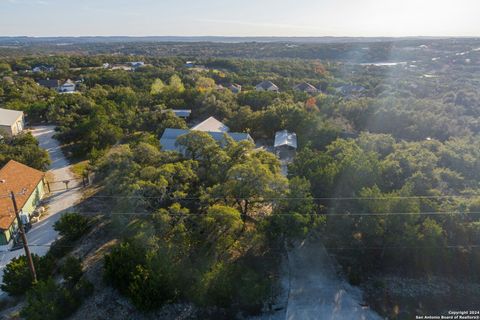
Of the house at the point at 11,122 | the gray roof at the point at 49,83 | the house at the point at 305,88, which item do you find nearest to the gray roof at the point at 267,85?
the house at the point at 305,88

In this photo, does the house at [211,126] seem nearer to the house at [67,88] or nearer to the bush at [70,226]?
the bush at [70,226]

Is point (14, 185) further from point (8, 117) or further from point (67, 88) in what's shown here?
point (67, 88)

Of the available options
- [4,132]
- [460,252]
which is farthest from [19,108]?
[460,252]

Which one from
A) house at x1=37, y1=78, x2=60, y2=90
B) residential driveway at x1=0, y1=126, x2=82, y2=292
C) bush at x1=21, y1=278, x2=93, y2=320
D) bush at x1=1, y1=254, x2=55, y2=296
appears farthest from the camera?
house at x1=37, y1=78, x2=60, y2=90

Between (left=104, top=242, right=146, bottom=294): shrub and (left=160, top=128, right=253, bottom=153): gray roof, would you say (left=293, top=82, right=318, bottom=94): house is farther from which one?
(left=104, top=242, right=146, bottom=294): shrub

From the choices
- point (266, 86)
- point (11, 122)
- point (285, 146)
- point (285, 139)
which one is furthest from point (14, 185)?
point (266, 86)

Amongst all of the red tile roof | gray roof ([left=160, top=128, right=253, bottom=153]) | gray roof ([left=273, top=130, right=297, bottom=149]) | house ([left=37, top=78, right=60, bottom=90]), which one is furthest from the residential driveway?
house ([left=37, top=78, right=60, bottom=90])
